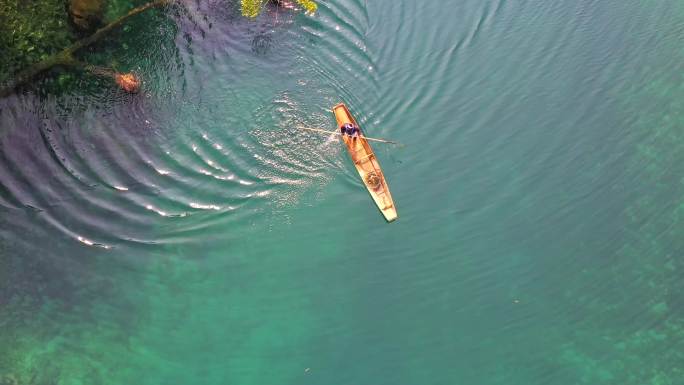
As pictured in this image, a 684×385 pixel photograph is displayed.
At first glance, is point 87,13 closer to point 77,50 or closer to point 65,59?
point 77,50

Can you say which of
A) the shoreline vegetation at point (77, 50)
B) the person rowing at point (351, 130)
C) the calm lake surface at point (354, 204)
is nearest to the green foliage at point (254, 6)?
the calm lake surface at point (354, 204)

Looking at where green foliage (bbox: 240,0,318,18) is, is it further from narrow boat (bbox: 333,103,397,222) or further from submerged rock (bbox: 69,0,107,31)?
submerged rock (bbox: 69,0,107,31)

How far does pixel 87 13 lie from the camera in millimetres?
17578

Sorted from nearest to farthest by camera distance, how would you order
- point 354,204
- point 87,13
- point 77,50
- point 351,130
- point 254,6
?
1. point 354,204
2. point 351,130
3. point 87,13
4. point 77,50
5. point 254,6

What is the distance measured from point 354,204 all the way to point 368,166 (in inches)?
51.8

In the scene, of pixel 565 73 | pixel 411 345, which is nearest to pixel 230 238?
pixel 411 345

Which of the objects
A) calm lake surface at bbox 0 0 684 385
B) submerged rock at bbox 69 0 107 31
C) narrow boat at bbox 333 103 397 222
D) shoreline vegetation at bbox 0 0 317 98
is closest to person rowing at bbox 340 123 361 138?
narrow boat at bbox 333 103 397 222

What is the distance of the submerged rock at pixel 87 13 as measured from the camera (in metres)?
17.4

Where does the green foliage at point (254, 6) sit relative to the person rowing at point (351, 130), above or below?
above

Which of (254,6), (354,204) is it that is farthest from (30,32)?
(354,204)

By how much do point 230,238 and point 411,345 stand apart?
6.16m

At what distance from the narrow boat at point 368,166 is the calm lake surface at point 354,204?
1.05 feet

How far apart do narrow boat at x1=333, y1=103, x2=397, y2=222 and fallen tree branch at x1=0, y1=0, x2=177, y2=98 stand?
7968 millimetres

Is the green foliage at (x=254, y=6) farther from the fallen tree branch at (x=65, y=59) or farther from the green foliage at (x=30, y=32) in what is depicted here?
the green foliage at (x=30, y=32)
